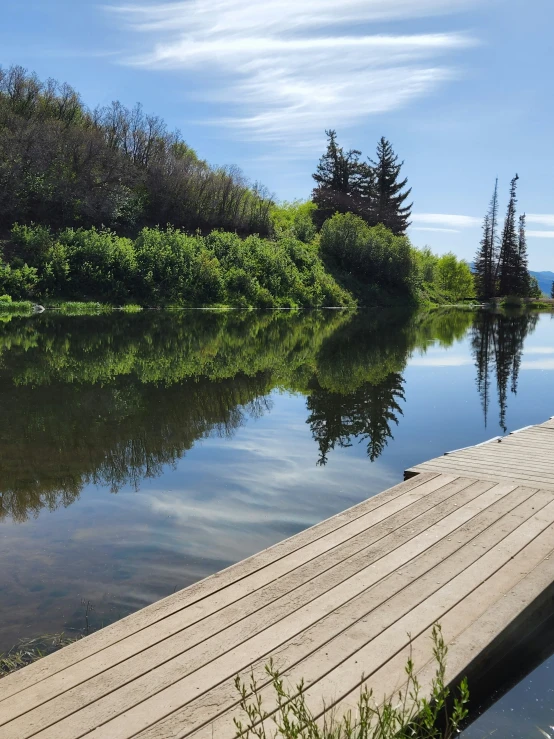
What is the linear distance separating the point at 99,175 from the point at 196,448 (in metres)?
41.9

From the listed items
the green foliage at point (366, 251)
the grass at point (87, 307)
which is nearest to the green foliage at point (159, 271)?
the grass at point (87, 307)

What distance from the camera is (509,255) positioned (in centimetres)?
7812

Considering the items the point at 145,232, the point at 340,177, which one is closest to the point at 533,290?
the point at 340,177

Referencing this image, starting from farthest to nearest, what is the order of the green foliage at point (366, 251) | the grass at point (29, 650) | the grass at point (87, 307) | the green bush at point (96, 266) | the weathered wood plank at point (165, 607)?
the green foliage at point (366, 251), the green bush at point (96, 266), the grass at point (87, 307), the grass at point (29, 650), the weathered wood plank at point (165, 607)

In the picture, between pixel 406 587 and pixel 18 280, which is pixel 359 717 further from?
pixel 18 280

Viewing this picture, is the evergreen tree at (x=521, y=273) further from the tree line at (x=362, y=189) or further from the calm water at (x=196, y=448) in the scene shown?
the calm water at (x=196, y=448)

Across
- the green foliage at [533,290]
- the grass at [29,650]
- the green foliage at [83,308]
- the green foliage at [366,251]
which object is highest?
the green foliage at [366,251]

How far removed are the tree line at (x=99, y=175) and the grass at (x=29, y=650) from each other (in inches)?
1664

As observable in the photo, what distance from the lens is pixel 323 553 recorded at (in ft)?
13.7

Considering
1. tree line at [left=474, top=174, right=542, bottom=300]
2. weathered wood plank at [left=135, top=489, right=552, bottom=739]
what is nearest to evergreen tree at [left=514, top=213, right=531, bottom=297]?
tree line at [left=474, top=174, right=542, bottom=300]

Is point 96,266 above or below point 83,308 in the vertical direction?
above

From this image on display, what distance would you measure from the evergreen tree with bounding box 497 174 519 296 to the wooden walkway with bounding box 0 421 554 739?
78715 millimetres

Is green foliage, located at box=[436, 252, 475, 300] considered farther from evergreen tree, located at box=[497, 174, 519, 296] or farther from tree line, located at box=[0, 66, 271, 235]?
tree line, located at box=[0, 66, 271, 235]

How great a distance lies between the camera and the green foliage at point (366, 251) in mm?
56969
